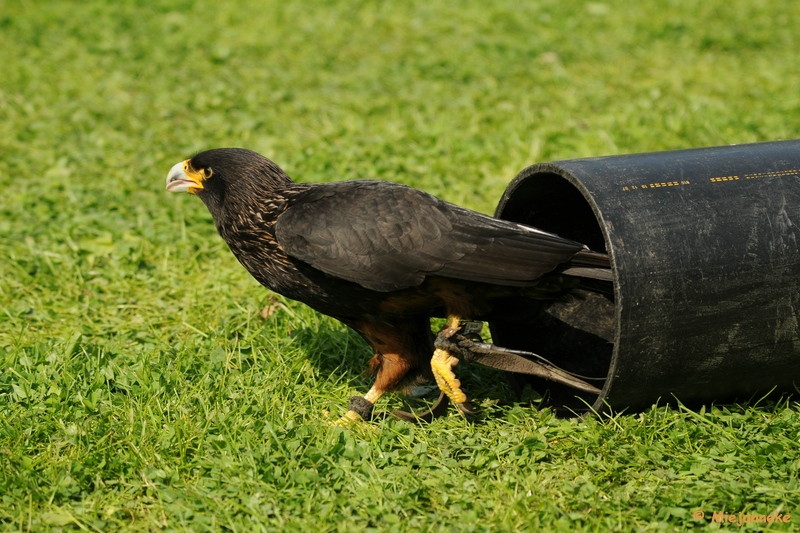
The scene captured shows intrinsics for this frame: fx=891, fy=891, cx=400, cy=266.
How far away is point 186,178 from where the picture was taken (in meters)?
4.68

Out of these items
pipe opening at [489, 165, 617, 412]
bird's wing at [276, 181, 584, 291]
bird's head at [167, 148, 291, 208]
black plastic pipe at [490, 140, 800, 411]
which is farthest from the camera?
pipe opening at [489, 165, 617, 412]

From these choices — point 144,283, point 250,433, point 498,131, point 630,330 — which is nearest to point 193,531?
point 250,433

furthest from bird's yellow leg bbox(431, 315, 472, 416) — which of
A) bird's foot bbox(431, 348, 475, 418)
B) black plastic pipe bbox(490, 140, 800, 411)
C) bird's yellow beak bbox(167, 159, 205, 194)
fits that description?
bird's yellow beak bbox(167, 159, 205, 194)

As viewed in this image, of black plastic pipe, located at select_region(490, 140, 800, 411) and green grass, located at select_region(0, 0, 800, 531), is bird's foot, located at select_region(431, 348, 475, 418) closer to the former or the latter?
green grass, located at select_region(0, 0, 800, 531)

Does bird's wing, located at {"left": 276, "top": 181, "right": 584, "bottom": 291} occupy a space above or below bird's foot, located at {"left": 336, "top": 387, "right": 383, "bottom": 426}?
above

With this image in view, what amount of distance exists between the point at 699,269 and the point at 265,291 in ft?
8.88

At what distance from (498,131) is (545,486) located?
4470mm

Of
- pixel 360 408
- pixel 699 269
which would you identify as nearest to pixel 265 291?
pixel 360 408

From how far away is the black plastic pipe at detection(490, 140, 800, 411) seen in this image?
376cm

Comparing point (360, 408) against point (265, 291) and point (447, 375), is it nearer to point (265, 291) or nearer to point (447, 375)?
point (447, 375)

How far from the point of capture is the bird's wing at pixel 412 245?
399 cm

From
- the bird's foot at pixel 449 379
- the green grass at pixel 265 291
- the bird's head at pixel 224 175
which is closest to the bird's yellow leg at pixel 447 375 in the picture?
the bird's foot at pixel 449 379

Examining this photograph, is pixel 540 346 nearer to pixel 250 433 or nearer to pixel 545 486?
pixel 545 486

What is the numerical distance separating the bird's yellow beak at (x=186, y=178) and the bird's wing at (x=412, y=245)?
759 millimetres
